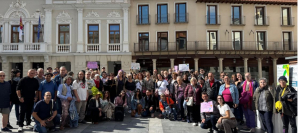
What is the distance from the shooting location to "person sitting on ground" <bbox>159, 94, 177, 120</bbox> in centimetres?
862

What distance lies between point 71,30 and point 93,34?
7.11 ft

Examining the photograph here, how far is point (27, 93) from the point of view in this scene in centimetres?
686

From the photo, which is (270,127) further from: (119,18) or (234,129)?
(119,18)

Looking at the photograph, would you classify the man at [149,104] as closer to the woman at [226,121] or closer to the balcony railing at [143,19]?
the woman at [226,121]

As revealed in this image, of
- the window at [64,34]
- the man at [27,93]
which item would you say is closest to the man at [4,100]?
the man at [27,93]

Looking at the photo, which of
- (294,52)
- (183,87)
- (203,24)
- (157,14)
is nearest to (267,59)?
(294,52)

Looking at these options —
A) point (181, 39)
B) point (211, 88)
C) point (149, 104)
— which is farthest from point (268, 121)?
point (181, 39)

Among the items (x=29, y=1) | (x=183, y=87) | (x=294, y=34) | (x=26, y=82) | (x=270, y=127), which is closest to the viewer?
(x=270, y=127)

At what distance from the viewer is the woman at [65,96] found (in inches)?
277

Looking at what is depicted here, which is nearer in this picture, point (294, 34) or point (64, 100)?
point (64, 100)

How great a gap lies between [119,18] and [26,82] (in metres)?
14.8

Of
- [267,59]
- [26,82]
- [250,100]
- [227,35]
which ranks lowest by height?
[250,100]

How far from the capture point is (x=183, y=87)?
855 cm

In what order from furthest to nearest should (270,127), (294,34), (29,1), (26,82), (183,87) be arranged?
1. (294,34)
2. (29,1)
3. (183,87)
4. (26,82)
5. (270,127)
